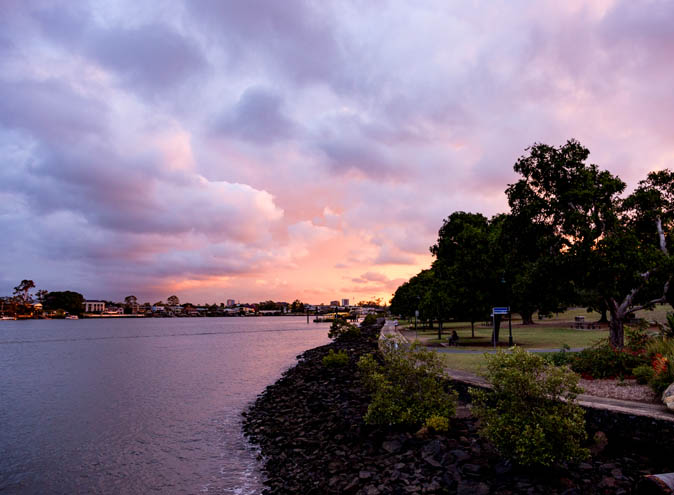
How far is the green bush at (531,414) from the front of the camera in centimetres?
836

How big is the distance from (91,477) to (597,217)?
22.7 meters

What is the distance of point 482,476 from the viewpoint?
29.9 ft

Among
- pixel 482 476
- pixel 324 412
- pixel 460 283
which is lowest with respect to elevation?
pixel 324 412

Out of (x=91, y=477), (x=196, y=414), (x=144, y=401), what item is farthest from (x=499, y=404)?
(x=144, y=401)

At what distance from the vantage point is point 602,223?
21.3 metres

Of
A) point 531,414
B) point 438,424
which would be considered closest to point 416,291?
point 438,424

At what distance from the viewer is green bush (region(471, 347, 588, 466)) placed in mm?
8359

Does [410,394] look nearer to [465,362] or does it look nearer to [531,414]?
[531,414]

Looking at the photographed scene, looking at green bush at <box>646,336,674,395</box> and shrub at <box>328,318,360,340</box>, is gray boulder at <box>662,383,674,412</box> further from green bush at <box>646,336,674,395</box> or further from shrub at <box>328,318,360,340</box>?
shrub at <box>328,318,360,340</box>

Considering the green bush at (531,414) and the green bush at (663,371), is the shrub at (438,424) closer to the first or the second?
the green bush at (531,414)

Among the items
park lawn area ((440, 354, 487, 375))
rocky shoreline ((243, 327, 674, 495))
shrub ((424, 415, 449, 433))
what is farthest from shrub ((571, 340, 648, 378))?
shrub ((424, 415, 449, 433))

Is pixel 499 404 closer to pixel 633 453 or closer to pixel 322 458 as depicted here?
pixel 633 453

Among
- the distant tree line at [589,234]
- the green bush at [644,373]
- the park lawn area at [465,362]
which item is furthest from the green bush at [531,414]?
the distant tree line at [589,234]

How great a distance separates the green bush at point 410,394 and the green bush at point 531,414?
10.7 feet
